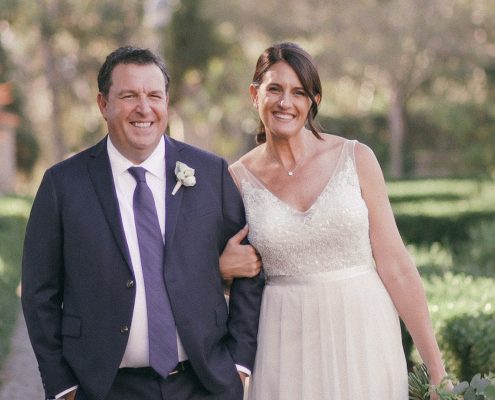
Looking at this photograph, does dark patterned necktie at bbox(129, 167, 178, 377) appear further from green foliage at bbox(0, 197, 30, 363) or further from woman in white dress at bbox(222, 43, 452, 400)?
green foliage at bbox(0, 197, 30, 363)

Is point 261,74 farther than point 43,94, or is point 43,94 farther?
point 43,94

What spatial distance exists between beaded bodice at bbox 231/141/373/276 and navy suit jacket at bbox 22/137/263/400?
31 centimetres

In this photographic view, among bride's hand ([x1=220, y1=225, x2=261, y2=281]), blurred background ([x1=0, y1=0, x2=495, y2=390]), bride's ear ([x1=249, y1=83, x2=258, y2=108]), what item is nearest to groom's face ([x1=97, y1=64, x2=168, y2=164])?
bride's hand ([x1=220, y1=225, x2=261, y2=281])

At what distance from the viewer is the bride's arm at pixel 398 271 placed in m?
3.57

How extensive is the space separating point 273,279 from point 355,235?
Result: 1.28 feet

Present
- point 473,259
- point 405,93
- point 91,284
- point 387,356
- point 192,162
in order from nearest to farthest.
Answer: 1. point 91,284
2. point 192,162
3. point 387,356
4. point 473,259
5. point 405,93

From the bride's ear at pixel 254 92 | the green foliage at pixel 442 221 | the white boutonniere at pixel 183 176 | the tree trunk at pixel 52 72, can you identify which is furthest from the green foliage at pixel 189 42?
the white boutonniere at pixel 183 176

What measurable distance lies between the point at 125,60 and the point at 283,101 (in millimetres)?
679

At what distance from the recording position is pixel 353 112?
35469mm

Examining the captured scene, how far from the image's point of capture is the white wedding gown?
3555mm

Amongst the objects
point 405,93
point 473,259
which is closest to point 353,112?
point 405,93

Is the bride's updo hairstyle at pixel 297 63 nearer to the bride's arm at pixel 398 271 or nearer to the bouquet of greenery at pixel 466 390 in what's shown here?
the bride's arm at pixel 398 271

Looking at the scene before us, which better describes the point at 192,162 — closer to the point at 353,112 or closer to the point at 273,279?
the point at 273,279

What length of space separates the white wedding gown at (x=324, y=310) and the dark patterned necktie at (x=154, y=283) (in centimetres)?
55
